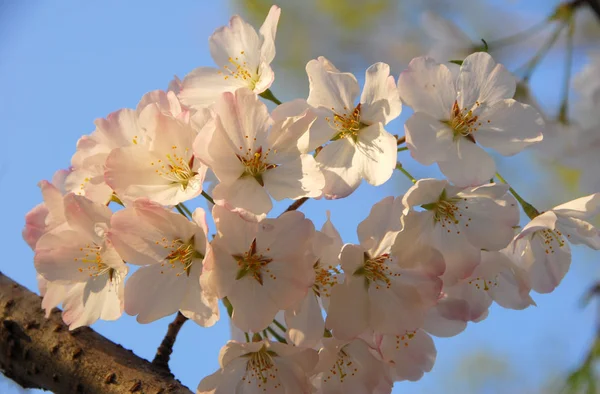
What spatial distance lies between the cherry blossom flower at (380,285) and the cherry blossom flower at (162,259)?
193mm

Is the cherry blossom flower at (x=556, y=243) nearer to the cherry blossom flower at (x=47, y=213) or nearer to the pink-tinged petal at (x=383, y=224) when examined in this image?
the pink-tinged petal at (x=383, y=224)

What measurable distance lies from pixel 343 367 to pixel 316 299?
13cm

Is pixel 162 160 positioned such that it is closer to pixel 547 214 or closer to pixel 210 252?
pixel 210 252

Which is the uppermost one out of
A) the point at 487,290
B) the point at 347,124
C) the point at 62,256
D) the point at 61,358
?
the point at 347,124

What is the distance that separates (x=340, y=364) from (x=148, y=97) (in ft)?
1.78

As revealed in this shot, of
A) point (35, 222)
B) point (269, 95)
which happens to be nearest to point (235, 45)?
point (269, 95)

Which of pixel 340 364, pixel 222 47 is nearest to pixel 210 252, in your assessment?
pixel 340 364

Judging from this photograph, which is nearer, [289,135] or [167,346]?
[289,135]

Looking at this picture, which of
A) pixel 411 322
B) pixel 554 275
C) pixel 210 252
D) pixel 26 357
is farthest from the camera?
pixel 26 357

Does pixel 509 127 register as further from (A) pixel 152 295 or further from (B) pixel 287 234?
(A) pixel 152 295

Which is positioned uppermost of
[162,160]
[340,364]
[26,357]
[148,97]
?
[148,97]

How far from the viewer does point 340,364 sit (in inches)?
39.5

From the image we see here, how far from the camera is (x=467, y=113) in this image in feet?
Result: 3.40

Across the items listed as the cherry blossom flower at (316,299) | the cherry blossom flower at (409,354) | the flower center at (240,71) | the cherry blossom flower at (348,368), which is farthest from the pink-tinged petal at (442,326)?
the flower center at (240,71)
